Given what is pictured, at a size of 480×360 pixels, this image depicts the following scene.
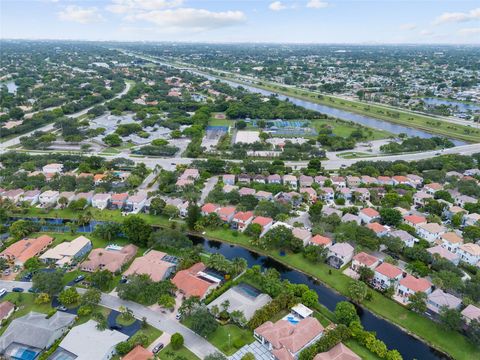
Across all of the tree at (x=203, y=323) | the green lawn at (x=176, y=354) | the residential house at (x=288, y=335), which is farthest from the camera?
the tree at (x=203, y=323)

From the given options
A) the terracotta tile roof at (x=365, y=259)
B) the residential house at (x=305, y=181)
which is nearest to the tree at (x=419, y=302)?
the terracotta tile roof at (x=365, y=259)

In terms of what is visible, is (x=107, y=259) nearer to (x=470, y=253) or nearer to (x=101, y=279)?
(x=101, y=279)

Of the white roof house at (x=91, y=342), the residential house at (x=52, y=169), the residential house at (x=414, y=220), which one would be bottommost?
the white roof house at (x=91, y=342)

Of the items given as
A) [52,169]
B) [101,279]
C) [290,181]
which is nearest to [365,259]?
[290,181]

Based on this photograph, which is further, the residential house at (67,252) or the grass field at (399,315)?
the residential house at (67,252)

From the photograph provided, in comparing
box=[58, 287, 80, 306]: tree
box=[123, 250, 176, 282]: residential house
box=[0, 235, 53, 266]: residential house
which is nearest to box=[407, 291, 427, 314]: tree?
box=[123, 250, 176, 282]: residential house

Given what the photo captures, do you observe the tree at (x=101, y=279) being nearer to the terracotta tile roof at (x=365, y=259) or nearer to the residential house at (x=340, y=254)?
the residential house at (x=340, y=254)

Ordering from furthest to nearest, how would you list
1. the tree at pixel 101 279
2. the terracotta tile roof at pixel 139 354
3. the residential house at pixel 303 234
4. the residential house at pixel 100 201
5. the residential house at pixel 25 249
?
the residential house at pixel 100 201 < the residential house at pixel 303 234 < the residential house at pixel 25 249 < the tree at pixel 101 279 < the terracotta tile roof at pixel 139 354
